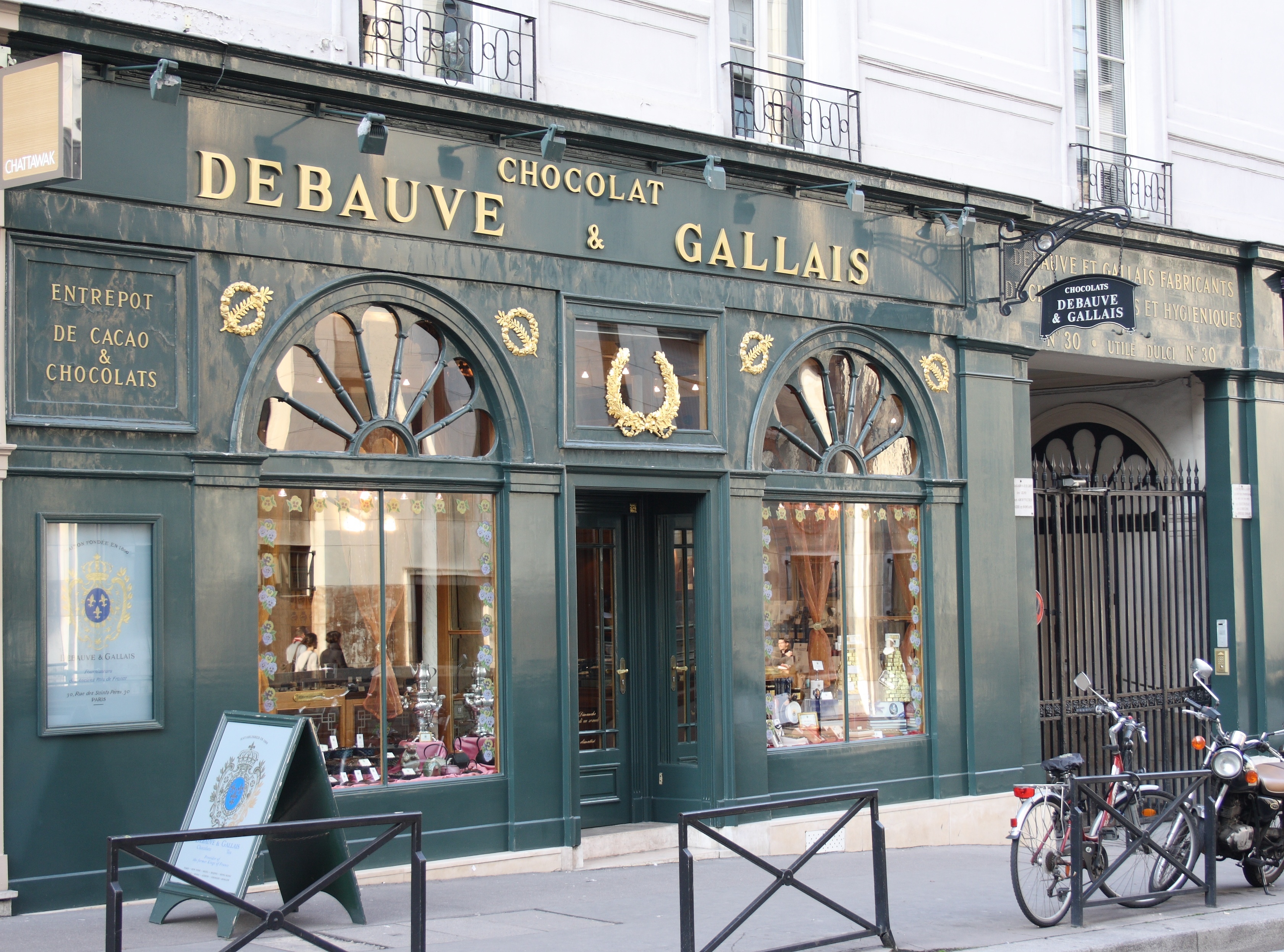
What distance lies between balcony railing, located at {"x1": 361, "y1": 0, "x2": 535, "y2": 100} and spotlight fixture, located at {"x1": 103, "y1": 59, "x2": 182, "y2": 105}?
1651 millimetres

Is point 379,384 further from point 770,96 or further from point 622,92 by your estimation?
point 770,96

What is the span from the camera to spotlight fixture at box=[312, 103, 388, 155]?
358 inches

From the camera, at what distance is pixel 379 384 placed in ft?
31.4

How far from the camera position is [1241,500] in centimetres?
1459

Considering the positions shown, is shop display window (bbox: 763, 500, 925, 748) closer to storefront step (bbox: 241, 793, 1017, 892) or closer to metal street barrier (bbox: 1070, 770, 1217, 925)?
storefront step (bbox: 241, 793, 1017, 892)

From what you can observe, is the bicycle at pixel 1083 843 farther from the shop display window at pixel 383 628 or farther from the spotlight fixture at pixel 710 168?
the spotlight fixture at pixel 710 168

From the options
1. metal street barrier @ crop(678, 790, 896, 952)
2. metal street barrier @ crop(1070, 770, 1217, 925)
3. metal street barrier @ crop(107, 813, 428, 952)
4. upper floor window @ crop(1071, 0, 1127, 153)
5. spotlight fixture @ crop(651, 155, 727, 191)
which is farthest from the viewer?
upper floor window @ crop(1071, 0, 1127, 153)

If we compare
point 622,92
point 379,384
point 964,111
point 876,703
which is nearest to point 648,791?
point 876,703

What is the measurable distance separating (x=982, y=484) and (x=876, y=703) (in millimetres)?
2145

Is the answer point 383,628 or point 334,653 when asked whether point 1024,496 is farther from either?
point 334,653

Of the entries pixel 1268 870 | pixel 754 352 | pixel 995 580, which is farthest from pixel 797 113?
pixel 1268 870

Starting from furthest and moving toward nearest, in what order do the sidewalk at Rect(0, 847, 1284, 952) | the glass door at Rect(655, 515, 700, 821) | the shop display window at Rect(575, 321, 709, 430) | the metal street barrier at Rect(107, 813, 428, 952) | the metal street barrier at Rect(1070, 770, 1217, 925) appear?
the glass door at Rect(655, 515, 700, 821) → the shop display window at Rect(575, 321, 709, 430) → the metal street barrier at Rect(1070, 770, 1217, 925) → the sidewalk at Rect(0, 847, 1284, 952) → the metal street barrier at Rect(107, 813, 428, 952)

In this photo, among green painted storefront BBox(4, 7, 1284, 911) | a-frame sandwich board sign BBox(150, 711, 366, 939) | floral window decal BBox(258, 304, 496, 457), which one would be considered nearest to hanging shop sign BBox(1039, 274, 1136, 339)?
green painted storefront BBox(4, 7, 1284, 911)

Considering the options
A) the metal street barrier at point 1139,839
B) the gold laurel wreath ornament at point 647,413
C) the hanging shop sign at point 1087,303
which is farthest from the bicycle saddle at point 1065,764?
the hanging shop sign at point 1087,303
